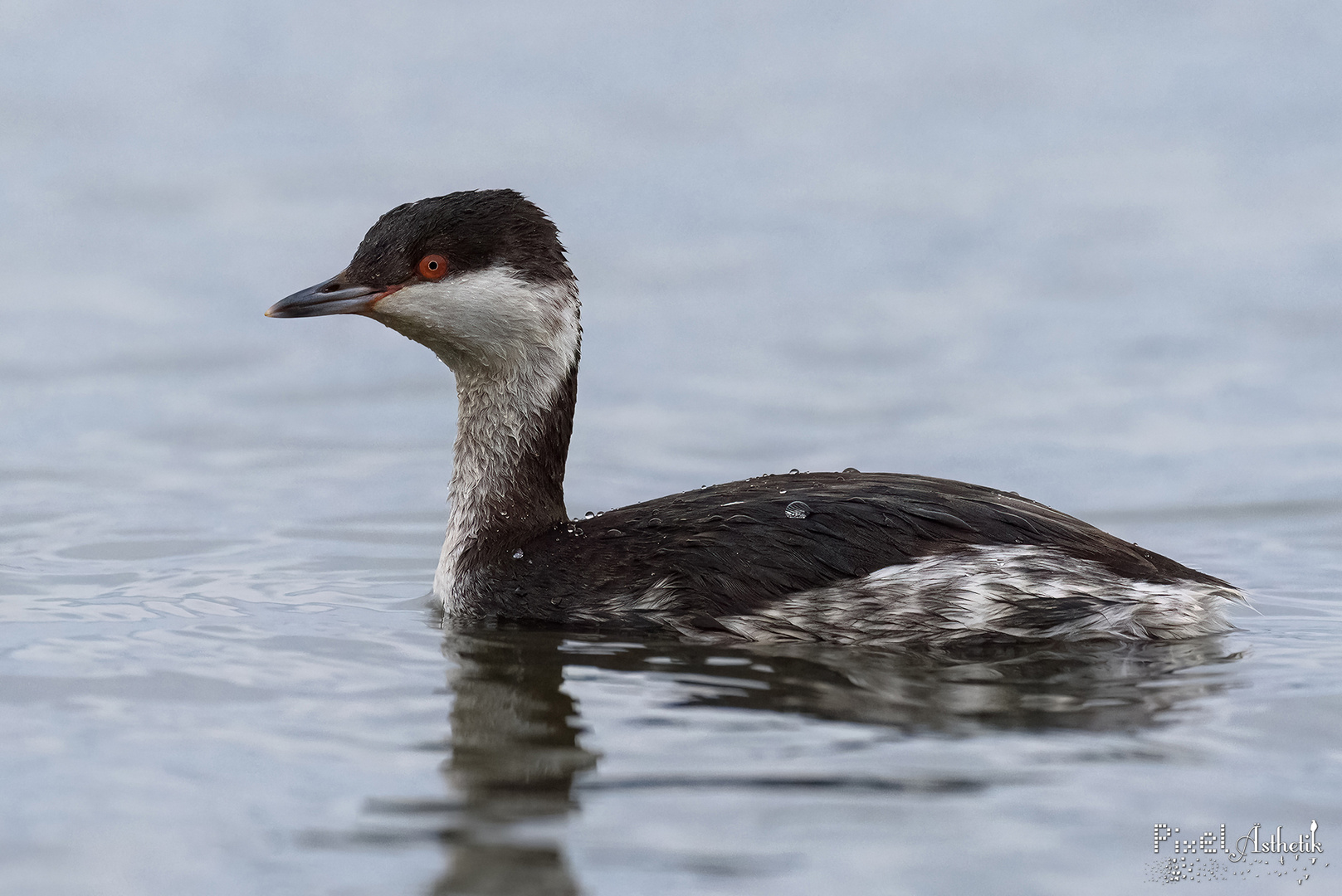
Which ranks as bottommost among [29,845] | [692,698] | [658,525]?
[29,845]

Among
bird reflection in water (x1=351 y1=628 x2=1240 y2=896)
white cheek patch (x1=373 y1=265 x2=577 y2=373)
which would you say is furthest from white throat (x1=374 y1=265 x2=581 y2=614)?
bird reflection in water (x1=351 y1=628 x2=1240 y2=896)

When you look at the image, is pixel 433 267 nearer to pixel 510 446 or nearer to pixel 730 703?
pixel 510 446

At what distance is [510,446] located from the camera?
8062 mm

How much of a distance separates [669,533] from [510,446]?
3.37 feet

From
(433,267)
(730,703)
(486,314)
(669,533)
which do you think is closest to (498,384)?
(486,314)

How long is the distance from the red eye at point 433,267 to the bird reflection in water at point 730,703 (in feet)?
4.98

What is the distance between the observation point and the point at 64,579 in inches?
345

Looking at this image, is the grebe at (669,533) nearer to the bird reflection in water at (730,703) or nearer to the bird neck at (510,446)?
the bird neck at (510,446)

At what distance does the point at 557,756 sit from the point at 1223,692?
7.99 ft

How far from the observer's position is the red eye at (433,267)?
310 inches

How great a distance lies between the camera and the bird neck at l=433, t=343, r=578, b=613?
7.98 meters

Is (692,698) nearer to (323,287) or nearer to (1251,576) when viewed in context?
(323,287)

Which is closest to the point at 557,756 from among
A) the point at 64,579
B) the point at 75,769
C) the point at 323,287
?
the point at 75,769

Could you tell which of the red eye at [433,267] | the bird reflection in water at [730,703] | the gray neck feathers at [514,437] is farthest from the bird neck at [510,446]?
the bird reflection in water at [730,703]
